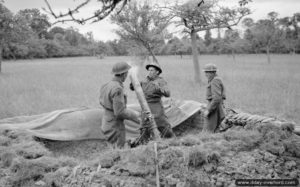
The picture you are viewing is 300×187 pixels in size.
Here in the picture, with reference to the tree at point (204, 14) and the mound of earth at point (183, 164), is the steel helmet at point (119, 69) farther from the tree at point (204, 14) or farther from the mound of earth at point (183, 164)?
the tree at point (204, 14)

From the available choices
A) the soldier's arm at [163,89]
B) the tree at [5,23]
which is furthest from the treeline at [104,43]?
the soldier's arm at [163,89]

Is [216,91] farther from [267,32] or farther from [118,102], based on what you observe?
[267,32]

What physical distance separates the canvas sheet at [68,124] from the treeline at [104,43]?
1.87 metres

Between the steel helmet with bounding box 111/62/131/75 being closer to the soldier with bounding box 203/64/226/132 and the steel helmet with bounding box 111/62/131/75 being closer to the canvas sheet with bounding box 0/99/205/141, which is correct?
the soldier with bounding box 203/64/226/132

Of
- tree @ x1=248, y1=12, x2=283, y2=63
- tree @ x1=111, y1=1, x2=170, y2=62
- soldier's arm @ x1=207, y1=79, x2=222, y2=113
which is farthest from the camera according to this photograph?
tree @ x1=248, y1=12, x2=283, y2=63

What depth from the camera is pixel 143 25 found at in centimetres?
1766

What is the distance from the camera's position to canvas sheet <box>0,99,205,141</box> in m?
6.89

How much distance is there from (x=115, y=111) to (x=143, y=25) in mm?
12828

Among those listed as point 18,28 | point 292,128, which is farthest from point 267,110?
point 18,28

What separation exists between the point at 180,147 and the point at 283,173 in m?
1.40

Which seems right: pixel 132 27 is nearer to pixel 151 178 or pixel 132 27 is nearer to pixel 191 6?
pixel 191 6

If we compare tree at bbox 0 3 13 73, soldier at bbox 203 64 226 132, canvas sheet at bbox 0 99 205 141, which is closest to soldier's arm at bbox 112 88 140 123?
soldier at bbox 203 64 226 132

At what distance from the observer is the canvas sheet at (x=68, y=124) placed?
6891 millimetres

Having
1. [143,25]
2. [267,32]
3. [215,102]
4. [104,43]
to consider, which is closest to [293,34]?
[267,32]
